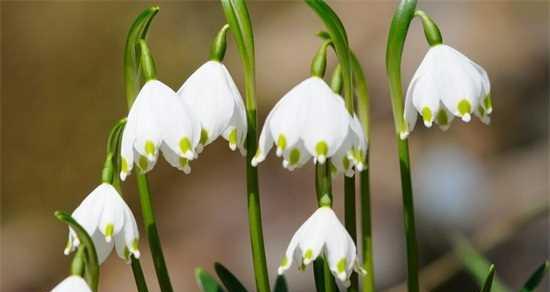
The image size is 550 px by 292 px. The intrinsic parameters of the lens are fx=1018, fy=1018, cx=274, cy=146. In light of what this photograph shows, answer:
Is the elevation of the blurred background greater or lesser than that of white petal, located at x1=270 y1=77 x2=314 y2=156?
lesser

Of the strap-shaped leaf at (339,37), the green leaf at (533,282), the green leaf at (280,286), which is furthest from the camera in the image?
the green leaf at (280,286)

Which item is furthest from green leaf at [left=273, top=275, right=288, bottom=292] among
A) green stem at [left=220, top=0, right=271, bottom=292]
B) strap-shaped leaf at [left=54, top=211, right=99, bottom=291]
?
strap-shaped leaf at [left=54, top=211, right=99, bottom=291]

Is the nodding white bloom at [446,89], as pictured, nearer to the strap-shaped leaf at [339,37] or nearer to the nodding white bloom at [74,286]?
the strap-shaped leaf at [339,37]

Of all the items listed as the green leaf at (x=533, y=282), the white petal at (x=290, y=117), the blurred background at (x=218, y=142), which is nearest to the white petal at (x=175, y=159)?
the white petal at (x=290, y=117)

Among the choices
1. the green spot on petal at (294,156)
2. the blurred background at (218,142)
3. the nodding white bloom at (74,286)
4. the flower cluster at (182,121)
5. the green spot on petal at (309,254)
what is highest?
the flower cluster at (182,121)

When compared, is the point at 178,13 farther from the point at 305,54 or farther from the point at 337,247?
the point at 337,247

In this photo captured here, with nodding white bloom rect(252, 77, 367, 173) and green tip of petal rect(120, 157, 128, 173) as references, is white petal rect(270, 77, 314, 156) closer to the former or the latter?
nodding white bloom rect(252, 77, 367, 173)
